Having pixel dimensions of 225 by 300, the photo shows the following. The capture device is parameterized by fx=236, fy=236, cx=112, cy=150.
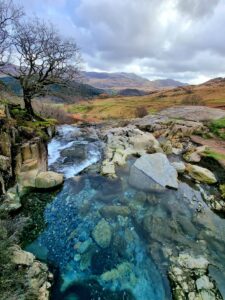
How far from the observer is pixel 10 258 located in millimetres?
6906

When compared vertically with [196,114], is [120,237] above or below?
below

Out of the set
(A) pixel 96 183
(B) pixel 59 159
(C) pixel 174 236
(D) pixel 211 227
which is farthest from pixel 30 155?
(D) pixel 211 227

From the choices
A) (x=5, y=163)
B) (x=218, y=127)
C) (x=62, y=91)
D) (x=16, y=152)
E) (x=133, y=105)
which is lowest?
(x=133, y=105)

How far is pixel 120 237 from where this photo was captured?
396 inches

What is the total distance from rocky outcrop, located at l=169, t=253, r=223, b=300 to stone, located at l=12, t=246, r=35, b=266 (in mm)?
4710

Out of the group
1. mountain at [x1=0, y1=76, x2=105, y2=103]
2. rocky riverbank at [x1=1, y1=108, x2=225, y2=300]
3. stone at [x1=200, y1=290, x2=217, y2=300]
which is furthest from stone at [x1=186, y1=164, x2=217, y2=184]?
mountain at [x1=0, y1=76, x2=105, y2=103]

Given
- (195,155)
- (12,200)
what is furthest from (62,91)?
(195,155)

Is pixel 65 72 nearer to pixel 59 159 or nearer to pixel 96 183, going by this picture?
pixel 59 159

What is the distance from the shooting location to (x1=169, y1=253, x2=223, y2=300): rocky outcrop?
720 cm

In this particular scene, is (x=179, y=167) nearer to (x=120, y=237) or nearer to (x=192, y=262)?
(x=120, y=237)

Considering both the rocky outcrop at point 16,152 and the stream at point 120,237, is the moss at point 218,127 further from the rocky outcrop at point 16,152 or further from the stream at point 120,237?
the rocky outcrop at point 16,152

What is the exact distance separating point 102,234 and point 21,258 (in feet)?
11.8

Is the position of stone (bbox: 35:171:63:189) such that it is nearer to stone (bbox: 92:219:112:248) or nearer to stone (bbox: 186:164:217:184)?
stone (bbox: 92:219:112:248)

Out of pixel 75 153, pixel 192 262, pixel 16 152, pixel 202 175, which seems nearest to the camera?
pixel 192 262
